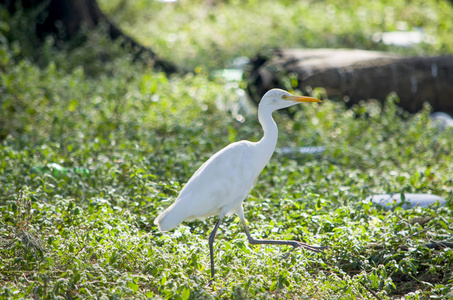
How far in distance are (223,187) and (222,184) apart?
0.07 feet

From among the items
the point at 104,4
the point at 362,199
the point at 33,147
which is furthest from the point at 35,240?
the point at 104,4

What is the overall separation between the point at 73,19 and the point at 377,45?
524 centimetres

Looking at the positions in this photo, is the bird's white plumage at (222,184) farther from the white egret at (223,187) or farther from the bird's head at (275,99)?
the bird's head at (275,99)

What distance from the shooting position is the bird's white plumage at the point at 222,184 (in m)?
3.18

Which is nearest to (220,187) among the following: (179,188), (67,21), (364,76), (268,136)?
(268,136)

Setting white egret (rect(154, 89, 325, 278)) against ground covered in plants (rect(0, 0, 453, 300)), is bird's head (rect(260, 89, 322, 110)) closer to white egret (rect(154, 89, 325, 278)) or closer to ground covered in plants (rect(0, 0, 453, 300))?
white egret (rect(154, 89, 325, 278))

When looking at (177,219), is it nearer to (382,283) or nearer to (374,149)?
(382,283)

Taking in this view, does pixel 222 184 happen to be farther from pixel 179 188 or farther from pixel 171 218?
pixel 179 188

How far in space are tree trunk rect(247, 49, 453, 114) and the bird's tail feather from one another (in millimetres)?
3560

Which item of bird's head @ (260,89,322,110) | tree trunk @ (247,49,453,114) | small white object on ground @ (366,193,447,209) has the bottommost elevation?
tree trunk @ (247,49,453,114)

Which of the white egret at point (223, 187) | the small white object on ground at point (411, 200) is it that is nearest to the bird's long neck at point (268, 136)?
the white egret at point (223, 187)

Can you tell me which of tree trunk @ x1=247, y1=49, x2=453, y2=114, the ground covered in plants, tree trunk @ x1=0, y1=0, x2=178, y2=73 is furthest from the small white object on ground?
tree trunk @ x1=0, y1=0, x2=178, y2=73

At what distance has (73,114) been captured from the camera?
5711mm

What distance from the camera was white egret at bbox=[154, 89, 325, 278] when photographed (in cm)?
317
